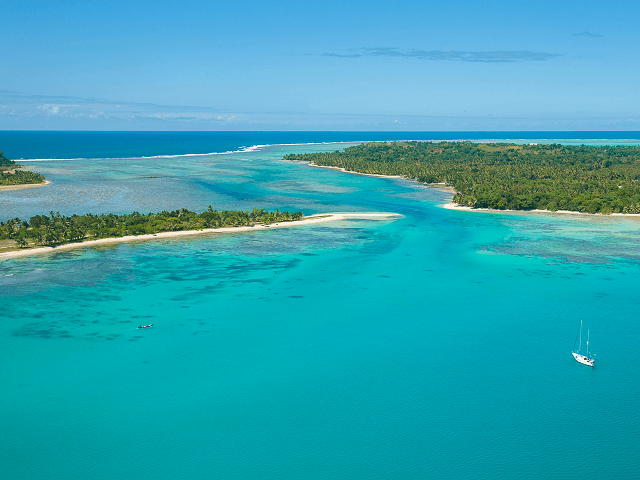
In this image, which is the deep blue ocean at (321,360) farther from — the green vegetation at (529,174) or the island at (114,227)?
the green vegetation at (529,174)

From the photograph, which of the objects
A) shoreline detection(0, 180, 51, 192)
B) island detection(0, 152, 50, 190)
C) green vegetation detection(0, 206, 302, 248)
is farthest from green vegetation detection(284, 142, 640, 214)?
island detection(0, 152, 50, 190)

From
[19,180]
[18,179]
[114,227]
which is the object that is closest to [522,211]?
[114,227]

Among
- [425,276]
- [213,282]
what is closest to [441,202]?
[425,276]

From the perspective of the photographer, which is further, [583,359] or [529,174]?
[529,174]

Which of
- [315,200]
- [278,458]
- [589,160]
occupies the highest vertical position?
[589,160]

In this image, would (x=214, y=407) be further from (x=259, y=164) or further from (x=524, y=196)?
(x=259, y=164)

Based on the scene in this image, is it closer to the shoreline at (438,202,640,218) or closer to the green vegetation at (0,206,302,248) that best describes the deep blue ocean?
the green vegetation at (0,206,302,248)

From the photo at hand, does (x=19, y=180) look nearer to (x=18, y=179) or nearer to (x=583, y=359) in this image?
(x=18, y=179)
